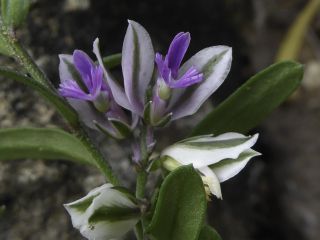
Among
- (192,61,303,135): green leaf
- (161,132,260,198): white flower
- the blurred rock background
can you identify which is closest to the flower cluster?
(161,132,260,198): white flower

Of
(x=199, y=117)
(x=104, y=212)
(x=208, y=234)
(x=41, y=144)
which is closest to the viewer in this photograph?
→ (x=104, y=212)

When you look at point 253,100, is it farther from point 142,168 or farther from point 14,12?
point 14,12

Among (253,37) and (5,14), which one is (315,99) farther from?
(5,14)

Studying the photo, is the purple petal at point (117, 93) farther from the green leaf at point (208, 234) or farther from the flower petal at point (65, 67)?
the green leaf at point (208, 234)

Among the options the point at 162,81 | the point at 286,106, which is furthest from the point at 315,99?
the point at 162,81

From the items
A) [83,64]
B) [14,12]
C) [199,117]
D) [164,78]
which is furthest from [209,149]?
[199,117]

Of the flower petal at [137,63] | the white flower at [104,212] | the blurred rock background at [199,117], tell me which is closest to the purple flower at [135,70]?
the flower petal at [137,63]
